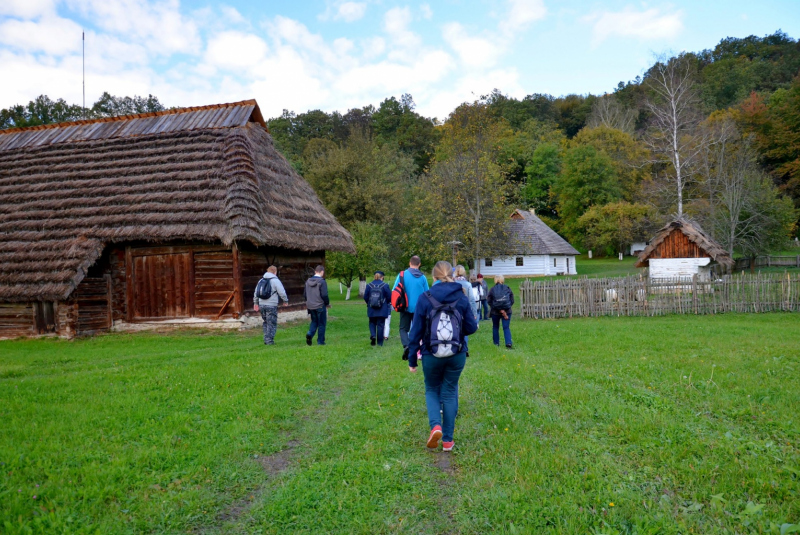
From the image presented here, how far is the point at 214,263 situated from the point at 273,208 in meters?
2.49

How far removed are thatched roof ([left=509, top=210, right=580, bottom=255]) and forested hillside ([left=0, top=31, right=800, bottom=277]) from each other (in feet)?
12.8

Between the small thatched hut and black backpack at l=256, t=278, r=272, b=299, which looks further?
the small thatched hut

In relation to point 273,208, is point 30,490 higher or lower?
lower

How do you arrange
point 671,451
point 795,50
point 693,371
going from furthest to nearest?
point 795,50 < point 693,371 < point 671,451

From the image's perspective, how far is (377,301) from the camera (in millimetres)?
11477

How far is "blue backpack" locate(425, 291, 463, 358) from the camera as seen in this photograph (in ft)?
16.5

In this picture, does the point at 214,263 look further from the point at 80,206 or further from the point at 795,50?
the point at 795,50

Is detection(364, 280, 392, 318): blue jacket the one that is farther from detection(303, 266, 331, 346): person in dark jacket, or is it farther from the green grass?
the green grass

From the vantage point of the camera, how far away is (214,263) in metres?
16.0

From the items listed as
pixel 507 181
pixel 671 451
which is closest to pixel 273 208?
pixel 671 451

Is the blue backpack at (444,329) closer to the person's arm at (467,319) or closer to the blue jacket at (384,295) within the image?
the person's arm at (467,319)

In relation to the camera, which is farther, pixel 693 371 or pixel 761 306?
pixel 761 306

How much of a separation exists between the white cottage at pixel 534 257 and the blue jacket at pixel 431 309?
3665 cm

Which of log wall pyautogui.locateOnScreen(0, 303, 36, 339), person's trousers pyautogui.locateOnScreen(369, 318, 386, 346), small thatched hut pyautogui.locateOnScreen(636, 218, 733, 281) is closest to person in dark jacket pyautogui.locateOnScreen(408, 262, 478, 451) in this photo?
person's trousers pyautogui.locateOnScreen(369, 318, 386, 346)
